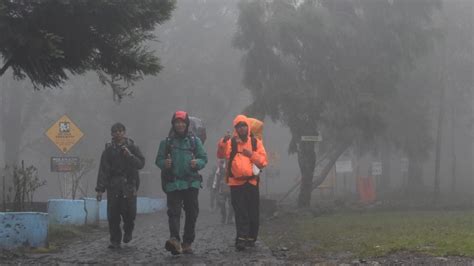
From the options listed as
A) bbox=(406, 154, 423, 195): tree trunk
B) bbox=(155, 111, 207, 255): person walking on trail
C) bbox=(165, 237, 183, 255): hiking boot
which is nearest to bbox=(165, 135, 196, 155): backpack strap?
bbox=(155, 111, 207, 255): person walking on trail

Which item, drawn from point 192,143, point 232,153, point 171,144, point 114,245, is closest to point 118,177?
point 114,245

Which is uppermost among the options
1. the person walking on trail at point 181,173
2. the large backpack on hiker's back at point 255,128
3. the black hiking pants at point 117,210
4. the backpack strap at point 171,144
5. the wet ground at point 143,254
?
the large backpack on hiker's back at point 255,128

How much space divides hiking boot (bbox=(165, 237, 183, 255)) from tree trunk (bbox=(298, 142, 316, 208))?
1353cm

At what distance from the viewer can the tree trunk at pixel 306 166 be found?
69.2 ft

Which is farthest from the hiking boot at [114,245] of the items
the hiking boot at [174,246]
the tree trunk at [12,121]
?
the tree trunk at [12,121]

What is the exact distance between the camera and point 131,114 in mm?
38000

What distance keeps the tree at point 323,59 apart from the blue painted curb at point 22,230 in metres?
12.5

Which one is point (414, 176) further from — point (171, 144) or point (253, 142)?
point (171, 144)

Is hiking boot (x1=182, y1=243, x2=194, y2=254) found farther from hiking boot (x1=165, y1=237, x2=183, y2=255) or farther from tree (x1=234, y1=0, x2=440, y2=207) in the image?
tree (x1=234, y1=0, x2=440, y2=207)

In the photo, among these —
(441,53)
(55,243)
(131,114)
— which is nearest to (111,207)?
(55,243)

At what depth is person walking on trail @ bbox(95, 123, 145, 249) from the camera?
29.1ft

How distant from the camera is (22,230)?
883 centimetres

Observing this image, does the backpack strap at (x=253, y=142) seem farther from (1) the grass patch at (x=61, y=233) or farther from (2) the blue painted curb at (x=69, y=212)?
(2) the blue painted curb at (x=69, y=212)

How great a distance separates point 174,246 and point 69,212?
5.35m
